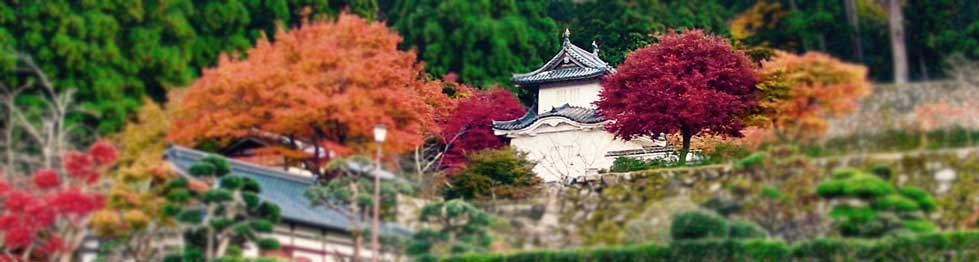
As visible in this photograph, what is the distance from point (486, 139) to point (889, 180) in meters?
13.0

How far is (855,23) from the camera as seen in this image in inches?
1220

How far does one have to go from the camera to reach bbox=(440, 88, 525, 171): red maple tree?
31.3m

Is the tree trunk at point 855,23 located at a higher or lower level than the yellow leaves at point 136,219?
higher

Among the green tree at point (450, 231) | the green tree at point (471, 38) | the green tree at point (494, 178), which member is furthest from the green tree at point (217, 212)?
the green tree at point (471, 38)

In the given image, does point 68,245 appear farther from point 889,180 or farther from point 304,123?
point 889,180

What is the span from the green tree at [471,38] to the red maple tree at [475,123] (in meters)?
2.25

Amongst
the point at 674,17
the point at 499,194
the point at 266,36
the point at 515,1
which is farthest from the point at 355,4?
the point at 674,17

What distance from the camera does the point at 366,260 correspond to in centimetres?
2200

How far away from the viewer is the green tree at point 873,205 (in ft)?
66.6

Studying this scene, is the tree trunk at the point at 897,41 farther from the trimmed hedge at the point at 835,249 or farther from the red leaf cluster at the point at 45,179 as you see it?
the red leaf cluster at the point at 45,179

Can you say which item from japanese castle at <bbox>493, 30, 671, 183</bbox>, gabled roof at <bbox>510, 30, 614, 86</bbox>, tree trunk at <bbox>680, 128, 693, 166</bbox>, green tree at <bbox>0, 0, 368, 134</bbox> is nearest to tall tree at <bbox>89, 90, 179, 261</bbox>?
green tree at <bbox>0, 0, 368, 134</bbox>

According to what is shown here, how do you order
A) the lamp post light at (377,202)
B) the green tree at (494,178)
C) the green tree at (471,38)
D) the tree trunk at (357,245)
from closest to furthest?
1. the lamp post light at (377,202)
2. the tree trunk at (357,245)
3. the green tree at (494,178)
4. the green tree at (471,38)

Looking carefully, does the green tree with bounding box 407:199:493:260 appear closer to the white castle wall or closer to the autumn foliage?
the autumn foliage

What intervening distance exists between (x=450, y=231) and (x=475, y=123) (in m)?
11.3
